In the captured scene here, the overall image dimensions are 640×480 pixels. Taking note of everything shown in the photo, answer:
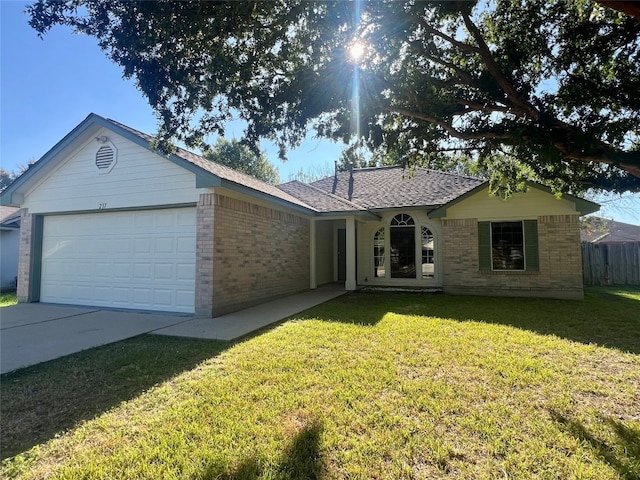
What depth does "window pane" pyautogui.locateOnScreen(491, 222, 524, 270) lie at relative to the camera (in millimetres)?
11602

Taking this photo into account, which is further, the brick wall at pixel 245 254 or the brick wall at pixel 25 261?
the brick wall at pixel 25 261

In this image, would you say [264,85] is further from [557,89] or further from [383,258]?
[383,258]

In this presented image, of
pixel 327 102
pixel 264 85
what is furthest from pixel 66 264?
pixel 327 102

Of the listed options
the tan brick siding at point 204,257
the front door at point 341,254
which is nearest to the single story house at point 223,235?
the tan brick siding at point 204,257

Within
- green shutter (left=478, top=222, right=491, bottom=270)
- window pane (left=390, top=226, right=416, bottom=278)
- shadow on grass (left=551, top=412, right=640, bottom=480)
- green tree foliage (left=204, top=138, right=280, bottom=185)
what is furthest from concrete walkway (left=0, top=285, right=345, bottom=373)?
green tree foliage (left=204, top=138, right=280, bottom=185)

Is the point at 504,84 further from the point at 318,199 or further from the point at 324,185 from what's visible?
the point at 324,185

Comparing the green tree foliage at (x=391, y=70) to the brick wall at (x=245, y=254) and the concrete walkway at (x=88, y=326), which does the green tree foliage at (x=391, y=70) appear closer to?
the brick wall at (x=245, y=254)

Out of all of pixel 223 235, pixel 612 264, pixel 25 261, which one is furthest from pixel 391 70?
pixel 612 264

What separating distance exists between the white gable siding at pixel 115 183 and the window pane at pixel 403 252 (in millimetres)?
8382

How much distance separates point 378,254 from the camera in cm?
1428

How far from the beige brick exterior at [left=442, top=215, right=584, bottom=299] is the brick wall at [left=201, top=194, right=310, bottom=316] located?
5.57 meters

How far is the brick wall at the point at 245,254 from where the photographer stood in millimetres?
8023

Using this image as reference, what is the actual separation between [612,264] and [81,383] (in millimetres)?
19314

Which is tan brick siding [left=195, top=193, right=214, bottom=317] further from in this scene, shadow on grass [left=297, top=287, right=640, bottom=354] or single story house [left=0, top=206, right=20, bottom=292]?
single story house [left=0, top=206, right=20, bottom=292]
